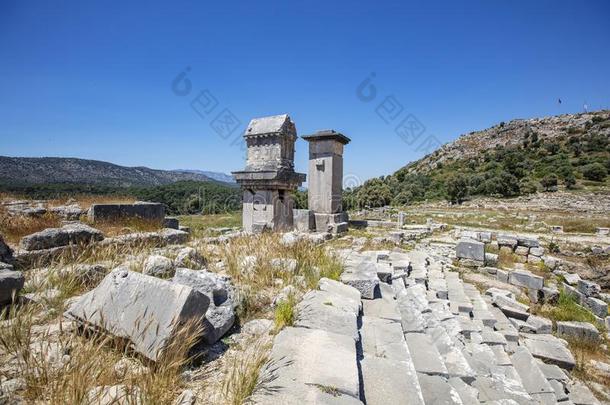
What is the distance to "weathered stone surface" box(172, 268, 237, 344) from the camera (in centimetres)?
249

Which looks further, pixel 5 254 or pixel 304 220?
pixel 304 220

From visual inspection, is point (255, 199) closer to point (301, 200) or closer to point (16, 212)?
point (16, 212)

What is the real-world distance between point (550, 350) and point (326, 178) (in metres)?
6.76

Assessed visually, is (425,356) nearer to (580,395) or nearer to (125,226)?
(580,395)

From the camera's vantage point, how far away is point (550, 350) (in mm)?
5078

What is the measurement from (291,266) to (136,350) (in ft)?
8.17

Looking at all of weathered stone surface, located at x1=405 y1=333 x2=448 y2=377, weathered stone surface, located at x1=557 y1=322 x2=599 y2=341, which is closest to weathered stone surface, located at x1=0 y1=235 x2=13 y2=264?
weathered stone surface, located at x1=405 y1=333 x2=448 y2=377

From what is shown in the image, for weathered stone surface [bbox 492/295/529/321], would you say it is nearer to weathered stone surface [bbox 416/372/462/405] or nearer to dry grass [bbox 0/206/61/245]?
weathered stone surface [bbox 416/372/462/405]

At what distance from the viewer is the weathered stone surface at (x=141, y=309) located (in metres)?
2.01

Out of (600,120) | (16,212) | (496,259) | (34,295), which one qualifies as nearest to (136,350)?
(34,295)

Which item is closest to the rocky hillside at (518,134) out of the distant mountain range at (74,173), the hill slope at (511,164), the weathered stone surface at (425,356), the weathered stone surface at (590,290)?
the hill slope at (511,164)

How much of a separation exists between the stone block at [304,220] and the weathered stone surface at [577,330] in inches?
255

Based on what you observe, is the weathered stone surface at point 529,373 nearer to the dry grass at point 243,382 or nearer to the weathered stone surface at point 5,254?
the dry grass at point 243,382

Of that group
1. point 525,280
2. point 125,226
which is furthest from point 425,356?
point 525,280
